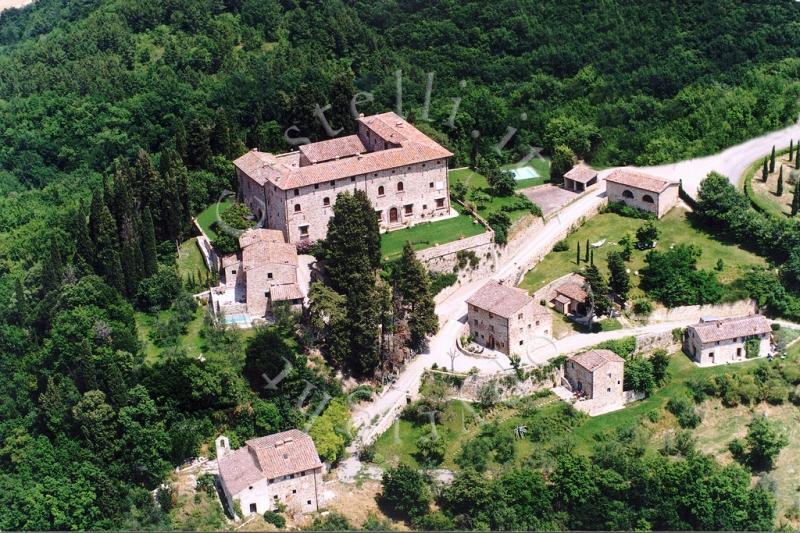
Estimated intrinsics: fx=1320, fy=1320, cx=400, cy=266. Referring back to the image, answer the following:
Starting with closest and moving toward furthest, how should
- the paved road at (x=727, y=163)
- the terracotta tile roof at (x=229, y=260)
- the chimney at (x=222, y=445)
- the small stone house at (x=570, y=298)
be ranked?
the chimney at (x=222, y=445) < the terracotta tile roof at (x=229, y=260) < the small stone house at (x=570, y=298) < the paved road at (x=727, y=163)

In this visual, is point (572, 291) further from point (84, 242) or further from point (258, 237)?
point (84, 242)

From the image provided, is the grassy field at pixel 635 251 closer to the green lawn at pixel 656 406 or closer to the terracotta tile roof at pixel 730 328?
the terracotta tile roof at pixel 730 328

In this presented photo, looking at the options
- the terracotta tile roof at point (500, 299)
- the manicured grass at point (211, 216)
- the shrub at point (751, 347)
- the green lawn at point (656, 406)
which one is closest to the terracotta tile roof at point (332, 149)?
the manicured grass at point (211, 216)

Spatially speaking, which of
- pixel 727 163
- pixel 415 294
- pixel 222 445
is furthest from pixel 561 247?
pixel 222 445

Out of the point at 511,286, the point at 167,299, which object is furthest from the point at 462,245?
the point at 167,299

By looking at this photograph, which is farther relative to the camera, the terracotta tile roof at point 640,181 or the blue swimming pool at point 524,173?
the blue swimming pool at point 524,173

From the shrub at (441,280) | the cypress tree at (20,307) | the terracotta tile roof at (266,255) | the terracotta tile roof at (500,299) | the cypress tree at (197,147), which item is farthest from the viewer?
the cypress tree at (197,147)

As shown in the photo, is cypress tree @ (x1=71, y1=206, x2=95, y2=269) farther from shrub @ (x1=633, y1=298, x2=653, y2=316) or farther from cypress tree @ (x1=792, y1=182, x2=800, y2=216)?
cypress tree @ (x1=792, y1=182, x2=800, y2=216)
